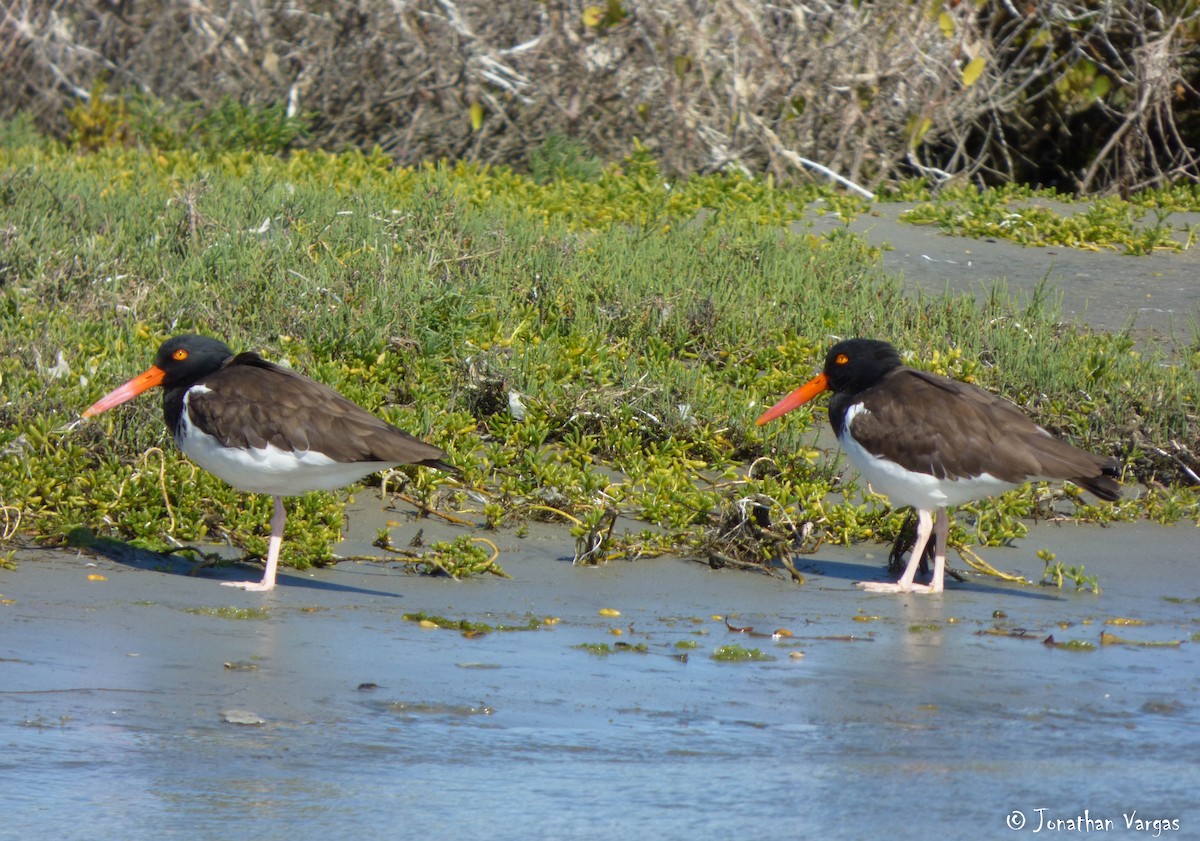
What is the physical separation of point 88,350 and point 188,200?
2.14 metres

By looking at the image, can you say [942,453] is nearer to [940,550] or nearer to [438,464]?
[940,550]

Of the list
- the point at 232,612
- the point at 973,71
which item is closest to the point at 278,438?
the point at 232,612

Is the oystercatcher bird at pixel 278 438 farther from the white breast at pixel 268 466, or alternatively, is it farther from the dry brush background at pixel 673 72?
the dry brush background at pixel 673 72

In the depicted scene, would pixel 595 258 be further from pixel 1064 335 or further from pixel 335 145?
pixel 335 145

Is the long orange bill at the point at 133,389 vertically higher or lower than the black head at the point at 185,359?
lower

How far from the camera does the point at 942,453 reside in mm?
6988

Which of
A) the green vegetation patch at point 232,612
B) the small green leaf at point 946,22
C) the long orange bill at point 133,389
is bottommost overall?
the green vegetation patch at point 232,612

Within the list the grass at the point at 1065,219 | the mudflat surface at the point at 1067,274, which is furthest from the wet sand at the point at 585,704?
the grass at the point at 1065,219

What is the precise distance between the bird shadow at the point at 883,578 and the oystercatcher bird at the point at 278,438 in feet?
5.93

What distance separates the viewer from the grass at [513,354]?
7.38m

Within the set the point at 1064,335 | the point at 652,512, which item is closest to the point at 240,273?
the point at 652,512

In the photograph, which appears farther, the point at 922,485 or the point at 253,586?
the point at 922,485

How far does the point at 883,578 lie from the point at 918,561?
24cm

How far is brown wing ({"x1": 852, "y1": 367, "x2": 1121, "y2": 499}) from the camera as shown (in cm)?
692
